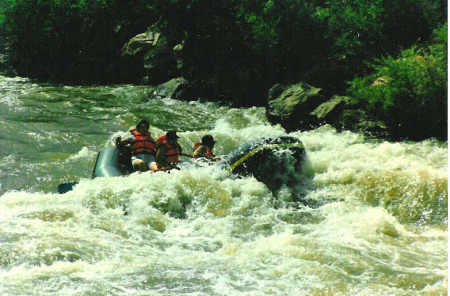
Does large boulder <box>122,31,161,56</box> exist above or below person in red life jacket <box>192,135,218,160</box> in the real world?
above

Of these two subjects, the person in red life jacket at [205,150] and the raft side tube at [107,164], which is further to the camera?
the person in red life jacket at [205,150]

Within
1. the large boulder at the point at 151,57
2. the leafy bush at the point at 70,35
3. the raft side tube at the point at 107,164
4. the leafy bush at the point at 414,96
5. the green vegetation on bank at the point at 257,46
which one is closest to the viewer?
the raft side tube at the point at 107,164

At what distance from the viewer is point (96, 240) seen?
4.89 m

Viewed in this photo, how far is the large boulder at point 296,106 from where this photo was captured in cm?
1086

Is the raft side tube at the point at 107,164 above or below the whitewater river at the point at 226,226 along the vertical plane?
above

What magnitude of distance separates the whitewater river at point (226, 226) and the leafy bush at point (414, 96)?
2.25 ft

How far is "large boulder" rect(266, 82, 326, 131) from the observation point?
10859 mm

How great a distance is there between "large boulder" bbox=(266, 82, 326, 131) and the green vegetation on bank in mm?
620

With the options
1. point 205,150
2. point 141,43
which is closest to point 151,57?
point 141,43

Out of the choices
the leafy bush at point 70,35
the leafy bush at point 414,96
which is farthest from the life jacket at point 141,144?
the leafy bush at point 70,35

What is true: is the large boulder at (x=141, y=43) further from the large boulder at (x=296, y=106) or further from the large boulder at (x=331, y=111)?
the large boulder at (x=331, y=111)

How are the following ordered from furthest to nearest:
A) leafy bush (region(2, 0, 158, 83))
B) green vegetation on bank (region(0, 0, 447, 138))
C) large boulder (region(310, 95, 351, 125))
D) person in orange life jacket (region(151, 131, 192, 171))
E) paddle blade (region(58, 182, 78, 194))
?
leafy bush (region(2, 0, 158, 83))
large boulder (region(310, 95, 351, 125))
green vegetation on bank (region(0, 0, 447, 138))
person in orange life jacket (region(151, 131, 192, 171))
paddle blade (region(58, 182, 78, 194))

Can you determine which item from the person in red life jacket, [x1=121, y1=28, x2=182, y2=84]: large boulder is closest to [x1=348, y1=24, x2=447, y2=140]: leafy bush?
the person in red life jacket

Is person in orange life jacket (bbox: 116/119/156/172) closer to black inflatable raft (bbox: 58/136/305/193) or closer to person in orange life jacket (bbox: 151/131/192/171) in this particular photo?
person in orange life jacket (bbox: 151/131/192/171)
